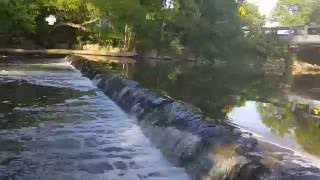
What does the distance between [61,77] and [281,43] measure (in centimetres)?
2405

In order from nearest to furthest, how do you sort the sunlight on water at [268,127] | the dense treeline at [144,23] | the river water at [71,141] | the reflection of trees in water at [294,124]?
the river water at [71,141] < the sunlight on water at [268,127] < the reflection of trees in water at [294,124] < the dense treeline at [144,23]

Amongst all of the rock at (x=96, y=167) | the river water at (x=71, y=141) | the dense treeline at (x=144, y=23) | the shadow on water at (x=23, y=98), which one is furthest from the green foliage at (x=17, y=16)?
the rock at (x=96, y=167)

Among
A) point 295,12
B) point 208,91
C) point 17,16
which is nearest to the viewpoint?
point 208,91

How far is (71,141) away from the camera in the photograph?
948 cm

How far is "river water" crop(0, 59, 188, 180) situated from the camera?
305 inches

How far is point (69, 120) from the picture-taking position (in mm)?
11273

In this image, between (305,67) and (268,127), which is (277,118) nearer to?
(268,127)

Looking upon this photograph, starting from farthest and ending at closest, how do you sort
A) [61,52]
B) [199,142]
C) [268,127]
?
[61,52] → [268,127] → [199,142]

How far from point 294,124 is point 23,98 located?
312 inches

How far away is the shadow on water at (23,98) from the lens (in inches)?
438

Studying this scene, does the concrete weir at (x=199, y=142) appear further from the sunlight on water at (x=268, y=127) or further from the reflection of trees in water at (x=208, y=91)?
the reflection of trees in water at (x=208, y=91)

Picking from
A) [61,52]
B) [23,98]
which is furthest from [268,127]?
[61,52]

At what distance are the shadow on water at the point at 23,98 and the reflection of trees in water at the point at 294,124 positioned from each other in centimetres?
593

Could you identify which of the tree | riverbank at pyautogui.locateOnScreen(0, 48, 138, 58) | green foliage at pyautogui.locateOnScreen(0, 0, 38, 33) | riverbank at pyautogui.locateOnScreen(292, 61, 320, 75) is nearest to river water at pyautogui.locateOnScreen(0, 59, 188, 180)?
green foliage at pyautogui.locateOnScreen(0, 0, 38, 33)
